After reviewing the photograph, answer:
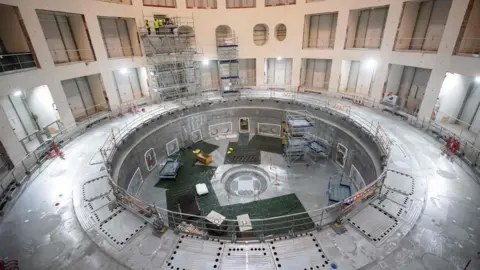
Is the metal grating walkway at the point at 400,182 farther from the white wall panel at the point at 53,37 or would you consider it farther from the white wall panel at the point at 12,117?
the white wall panel at the point at 53,37

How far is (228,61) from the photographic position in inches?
725

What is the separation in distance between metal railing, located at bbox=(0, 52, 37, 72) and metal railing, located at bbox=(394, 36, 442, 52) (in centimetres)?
1909

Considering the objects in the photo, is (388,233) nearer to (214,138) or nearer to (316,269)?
(316,269)

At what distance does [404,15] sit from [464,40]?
136 inches

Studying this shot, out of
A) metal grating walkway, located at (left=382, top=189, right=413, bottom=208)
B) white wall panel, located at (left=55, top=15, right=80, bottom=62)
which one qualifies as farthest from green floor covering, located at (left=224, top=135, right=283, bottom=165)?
white wall panel, located at (left=55, top=15, right=80, bottom=62)

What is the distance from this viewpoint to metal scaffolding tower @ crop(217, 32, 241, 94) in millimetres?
18250

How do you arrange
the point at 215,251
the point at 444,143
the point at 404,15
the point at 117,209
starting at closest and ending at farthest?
1. the point at 215,251
2. the point at 117,209
3. the point at 444,143
4. the point at 404,15

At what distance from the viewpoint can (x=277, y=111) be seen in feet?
54.6

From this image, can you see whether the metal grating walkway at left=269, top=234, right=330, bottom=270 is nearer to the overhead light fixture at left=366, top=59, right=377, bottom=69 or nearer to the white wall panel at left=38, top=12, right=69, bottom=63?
the overhead light fixture at left=366, top=59, right=377, bottom=69

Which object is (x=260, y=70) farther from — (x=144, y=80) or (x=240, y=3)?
(x=144, y=80)

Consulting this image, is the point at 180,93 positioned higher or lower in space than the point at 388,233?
higher

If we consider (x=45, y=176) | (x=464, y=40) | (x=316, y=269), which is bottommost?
(x=316, y=269)

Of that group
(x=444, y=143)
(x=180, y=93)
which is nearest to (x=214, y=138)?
(x=180, y=93)

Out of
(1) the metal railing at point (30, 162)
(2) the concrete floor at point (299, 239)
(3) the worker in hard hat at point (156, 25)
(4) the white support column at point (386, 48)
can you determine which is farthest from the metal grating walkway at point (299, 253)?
(3) the worker in hard hat at point (156, 25)
